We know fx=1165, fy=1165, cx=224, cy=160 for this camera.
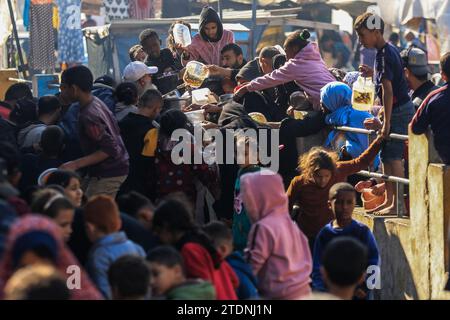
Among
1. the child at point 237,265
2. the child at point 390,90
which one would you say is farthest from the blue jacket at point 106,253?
the child at point 390,90

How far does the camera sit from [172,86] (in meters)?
12.6

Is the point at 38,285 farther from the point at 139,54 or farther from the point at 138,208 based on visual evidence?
the point at 139,54

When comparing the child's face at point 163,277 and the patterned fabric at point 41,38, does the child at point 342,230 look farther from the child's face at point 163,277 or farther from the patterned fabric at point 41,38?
Answer: the patterned fabric at point 41,38

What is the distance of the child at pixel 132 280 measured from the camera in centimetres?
580

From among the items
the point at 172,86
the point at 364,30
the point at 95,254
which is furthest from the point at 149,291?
the point at 172,86

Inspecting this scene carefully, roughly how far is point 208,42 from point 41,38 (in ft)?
30.5

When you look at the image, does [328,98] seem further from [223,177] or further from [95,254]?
[95,254]

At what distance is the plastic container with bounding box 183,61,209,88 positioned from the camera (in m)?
11.8

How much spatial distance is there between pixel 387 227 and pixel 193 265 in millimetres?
3928

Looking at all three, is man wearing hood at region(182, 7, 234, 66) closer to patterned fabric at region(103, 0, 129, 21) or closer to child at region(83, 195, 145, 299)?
child at region(83, 195, 145, 299)

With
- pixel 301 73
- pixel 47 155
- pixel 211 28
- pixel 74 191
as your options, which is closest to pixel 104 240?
pixel 74 191

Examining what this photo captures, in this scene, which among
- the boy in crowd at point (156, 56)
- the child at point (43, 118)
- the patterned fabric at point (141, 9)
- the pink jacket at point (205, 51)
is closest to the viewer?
the child at point (43, 118)

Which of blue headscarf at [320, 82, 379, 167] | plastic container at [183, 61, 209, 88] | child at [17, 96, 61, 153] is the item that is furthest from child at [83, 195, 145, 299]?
plastic container at [183, 61, 209, 88]

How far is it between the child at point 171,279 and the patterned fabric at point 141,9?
76.0ft
